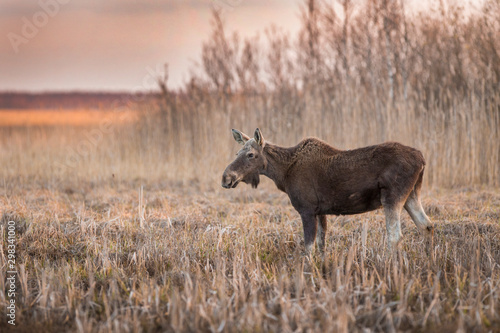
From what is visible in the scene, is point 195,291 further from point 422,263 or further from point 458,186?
point 458,186

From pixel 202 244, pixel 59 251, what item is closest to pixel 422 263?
pixel 202 244

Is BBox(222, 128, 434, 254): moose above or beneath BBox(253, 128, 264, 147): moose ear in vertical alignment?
beneath

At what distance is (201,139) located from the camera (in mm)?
13609

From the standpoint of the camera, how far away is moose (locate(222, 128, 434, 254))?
5688mm

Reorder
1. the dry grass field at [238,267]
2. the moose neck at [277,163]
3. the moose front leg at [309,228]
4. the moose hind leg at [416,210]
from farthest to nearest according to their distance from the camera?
the moose neck at [277,163], the moose hind leg at [416,210], the moose front leg at [309,228], the dry grass field at [238,267]

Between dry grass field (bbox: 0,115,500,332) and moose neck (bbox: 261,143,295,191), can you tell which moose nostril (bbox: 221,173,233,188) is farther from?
dry grass field (bbox: 0,115,500,332)

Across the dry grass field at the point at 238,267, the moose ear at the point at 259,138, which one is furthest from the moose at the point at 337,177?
the dry grass field at the point at 238,267

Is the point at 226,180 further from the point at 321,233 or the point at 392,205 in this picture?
the point at 392,205

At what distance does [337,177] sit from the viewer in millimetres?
5887

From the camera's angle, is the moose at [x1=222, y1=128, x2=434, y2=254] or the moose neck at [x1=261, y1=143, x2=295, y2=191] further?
the moose neck at [x1=261, y1=143, x2=295, y2=191]

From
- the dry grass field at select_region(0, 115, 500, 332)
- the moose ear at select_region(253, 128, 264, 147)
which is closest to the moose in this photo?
the moose ear at select_region(253, 128, 264, 147)

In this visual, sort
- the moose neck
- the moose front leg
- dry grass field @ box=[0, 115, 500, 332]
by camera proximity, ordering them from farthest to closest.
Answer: the moose neck
the moose front leg
dry grass field @ box=[0, 115, 500, 332]

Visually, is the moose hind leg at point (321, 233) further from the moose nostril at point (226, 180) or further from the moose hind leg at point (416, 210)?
the moose nostril at point (226, 180)

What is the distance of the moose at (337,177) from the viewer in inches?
224
